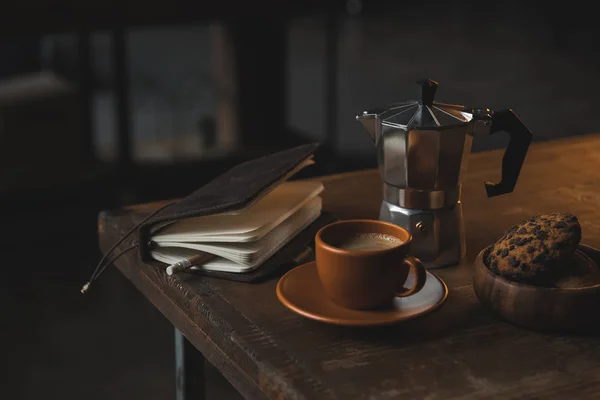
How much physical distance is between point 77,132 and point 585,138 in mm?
2106

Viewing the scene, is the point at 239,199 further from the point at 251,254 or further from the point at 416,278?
the point at 416,278

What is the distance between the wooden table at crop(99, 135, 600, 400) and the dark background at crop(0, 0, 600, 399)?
617mm

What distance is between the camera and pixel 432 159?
1.05 metres

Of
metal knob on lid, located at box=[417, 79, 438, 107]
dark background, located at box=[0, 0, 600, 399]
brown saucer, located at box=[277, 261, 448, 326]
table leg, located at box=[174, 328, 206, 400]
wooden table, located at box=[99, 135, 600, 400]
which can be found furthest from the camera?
dark background, located at box=[0, 0, 600, 399]

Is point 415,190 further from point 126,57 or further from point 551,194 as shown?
point 126,57

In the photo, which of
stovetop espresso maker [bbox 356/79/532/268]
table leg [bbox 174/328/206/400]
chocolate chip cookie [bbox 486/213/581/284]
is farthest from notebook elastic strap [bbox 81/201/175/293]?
chocolate chip cookie [bbox 486/213/581/284]

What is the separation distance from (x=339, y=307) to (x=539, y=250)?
0.70ft

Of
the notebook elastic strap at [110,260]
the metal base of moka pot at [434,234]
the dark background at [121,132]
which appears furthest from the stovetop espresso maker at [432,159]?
the dark background at [121,132]

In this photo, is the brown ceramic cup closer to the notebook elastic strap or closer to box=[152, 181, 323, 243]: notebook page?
box=[152, 181, 323, 243]: notebook page

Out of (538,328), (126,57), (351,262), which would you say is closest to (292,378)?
(351,262)

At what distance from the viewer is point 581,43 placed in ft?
21.1

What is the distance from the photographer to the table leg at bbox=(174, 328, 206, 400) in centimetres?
129

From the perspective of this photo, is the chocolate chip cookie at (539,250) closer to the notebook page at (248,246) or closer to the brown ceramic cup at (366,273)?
the brown ceramic cup at (366,273)

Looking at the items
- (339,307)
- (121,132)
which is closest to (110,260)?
(339,307)
